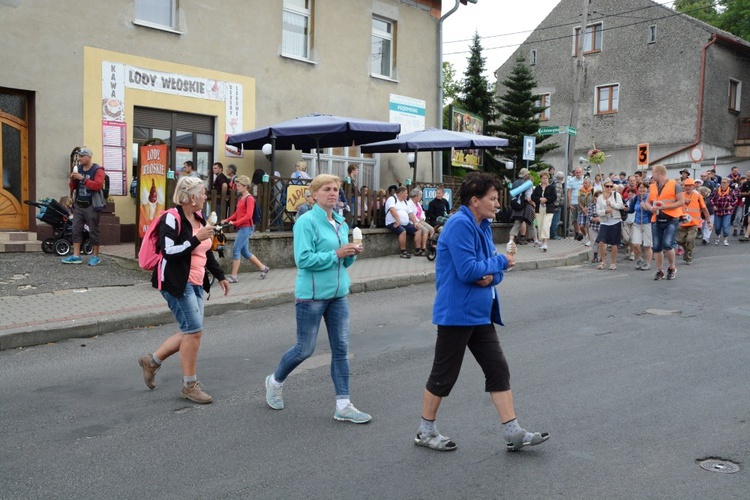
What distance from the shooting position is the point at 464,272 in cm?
428

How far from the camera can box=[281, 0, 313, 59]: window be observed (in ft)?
58.2

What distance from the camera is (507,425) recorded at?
439 centimetres

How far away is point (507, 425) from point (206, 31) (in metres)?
14.0

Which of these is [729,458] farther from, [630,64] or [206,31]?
[630,64]

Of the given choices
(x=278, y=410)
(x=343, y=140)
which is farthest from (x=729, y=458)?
(x=343, y=140)

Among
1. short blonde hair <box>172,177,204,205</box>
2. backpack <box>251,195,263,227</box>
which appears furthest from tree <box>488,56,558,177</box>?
short blonde hair <box>172,177,204,205</box>

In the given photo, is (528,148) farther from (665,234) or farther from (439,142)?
(665,234)

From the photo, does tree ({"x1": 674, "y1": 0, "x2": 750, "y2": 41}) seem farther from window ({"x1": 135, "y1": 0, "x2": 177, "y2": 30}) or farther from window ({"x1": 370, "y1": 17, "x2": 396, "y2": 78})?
window ({"x1": 135, "y1": 0, "x2": 177, "y2": 30})

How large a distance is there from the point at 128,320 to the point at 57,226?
5.05 m

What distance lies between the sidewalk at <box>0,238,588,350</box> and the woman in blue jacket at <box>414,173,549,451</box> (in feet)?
16.2

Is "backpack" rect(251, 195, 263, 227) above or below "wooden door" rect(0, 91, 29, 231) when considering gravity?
below

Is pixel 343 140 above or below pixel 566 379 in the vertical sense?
above

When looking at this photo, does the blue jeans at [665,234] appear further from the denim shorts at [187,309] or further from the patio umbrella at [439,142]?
the denim shorts at [187,309]

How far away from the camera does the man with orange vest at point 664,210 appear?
12.0m
